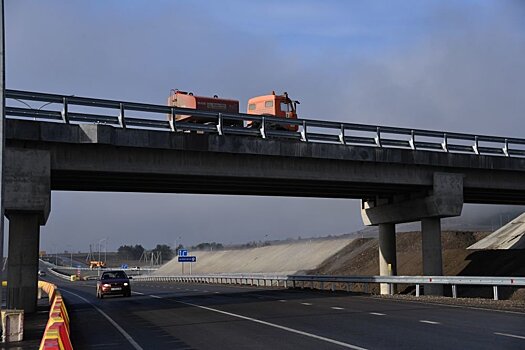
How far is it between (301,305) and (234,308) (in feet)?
8.44

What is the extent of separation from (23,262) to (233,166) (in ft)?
30.7

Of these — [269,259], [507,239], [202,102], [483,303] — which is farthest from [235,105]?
[269,259]

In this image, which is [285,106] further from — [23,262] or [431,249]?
[23,262]

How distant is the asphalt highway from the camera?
1293 cm

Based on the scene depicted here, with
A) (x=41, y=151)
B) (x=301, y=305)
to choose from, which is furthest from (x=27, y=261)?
(x=301, y=305)

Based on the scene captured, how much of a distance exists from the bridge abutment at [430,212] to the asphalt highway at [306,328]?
9.66 m

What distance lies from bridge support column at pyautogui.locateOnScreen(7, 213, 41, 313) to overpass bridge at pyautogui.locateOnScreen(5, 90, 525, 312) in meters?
0.04

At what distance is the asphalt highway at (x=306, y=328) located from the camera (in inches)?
509

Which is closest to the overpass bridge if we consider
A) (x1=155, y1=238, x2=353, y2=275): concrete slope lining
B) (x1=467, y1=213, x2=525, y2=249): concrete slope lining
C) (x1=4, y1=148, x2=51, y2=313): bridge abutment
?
(x1=4, y1=148, x2=51, y2=313): bridge abutment

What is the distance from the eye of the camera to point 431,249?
33281 millimetres

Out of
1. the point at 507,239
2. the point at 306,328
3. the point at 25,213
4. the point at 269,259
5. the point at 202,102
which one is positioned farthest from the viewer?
the point at 269,259

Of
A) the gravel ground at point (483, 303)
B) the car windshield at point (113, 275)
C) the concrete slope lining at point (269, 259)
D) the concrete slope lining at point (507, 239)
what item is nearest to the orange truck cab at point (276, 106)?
the car windshield at point (113, 275)

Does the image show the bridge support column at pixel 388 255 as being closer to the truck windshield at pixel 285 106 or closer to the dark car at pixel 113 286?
the truck windshield at pixel 285 106

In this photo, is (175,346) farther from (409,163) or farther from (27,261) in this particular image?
(409,163)
